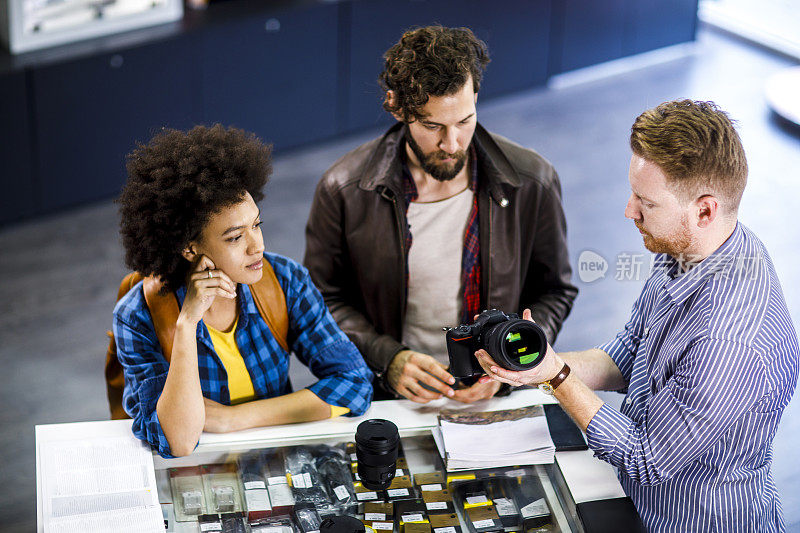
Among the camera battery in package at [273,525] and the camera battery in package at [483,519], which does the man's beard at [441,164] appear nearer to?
the camera battery in package at [483,519]

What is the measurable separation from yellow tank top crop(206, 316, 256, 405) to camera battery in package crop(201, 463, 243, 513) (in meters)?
0.27

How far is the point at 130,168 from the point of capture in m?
2.49

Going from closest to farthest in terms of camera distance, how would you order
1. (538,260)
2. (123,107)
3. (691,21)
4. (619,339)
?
(619,339)
(538,260)
(123,107)
(691,21)

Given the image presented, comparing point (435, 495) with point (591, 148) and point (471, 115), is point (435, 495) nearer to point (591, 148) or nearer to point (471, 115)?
point (471, 115)

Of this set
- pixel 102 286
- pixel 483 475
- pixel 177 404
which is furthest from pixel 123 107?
pixel 483 475

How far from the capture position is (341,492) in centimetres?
235

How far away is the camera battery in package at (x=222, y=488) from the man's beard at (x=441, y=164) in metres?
0.99

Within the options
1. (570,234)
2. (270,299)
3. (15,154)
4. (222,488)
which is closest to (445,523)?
(222,488)

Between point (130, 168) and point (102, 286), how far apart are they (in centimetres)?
271

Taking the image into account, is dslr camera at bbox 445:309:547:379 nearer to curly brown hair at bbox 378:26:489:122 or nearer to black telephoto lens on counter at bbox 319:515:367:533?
black telephoto lens on counter at bbox 319:515:367:533

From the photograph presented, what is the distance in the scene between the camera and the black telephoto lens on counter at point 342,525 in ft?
7.17

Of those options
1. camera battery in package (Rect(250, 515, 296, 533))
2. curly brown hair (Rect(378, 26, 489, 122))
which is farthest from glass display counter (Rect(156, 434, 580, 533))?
curly brown hair (Rect(378, 26, 489, 122))

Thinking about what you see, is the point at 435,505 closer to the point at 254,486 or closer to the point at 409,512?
the point at 409,512

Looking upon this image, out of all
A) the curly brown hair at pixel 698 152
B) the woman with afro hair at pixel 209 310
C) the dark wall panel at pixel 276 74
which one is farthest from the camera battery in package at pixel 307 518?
the dark wall panel at pixel 276 74
